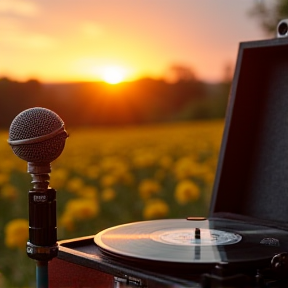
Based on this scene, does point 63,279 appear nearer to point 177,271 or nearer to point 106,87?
point 177,271

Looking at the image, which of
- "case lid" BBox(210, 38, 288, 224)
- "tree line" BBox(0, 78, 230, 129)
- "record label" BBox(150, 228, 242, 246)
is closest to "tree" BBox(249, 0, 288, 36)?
"tree line" BBox(0, 78, 230, 129)

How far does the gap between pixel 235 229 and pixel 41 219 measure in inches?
18.0

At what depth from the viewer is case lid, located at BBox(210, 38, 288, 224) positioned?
1.69m

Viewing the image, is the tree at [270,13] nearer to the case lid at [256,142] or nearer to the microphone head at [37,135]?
the case lid at [256,142]

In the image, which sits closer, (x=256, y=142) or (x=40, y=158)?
(x=40, y=158)

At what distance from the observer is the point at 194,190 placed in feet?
8.17

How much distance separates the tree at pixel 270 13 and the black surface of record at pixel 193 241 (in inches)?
124

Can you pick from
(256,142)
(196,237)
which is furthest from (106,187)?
(196,237)

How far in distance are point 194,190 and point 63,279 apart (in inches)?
46.6

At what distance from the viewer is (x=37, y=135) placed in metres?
1.16

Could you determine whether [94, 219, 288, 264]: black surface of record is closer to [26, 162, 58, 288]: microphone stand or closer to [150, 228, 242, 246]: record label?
[150, 228, 242, 246]: record label

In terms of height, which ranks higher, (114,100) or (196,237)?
(114,100)

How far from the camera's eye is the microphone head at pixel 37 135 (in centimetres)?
116

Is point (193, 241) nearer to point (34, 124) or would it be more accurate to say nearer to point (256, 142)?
point (34, 124)
